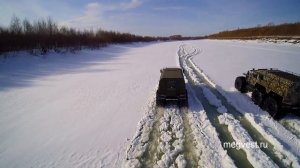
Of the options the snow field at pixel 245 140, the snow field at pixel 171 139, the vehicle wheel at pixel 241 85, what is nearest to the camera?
the snow field at pixel 245 140

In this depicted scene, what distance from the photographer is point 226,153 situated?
6.18 m

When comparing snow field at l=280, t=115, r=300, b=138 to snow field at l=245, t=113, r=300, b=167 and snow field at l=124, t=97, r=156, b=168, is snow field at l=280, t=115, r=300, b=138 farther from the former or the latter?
snow field at l=124, t=97, r=156, b=168

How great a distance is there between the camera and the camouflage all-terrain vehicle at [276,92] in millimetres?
8148

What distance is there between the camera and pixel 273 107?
342 inches

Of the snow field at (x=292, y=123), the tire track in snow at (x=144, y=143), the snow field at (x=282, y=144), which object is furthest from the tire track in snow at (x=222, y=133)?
the snow field at (x=292, y=123)

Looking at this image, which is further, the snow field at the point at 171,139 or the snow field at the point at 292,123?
the snow field at the point at 292,123

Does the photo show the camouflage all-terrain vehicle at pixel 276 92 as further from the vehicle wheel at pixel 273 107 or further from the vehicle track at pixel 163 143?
the vehicle track at pixel 163 143

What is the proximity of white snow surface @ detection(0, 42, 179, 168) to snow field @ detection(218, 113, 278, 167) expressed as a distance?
333 cm

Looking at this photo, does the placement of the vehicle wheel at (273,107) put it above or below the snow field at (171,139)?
above

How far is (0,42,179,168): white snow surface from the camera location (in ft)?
21.8

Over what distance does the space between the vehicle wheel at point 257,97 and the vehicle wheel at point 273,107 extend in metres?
0.58

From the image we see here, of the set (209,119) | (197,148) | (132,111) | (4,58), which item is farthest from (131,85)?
(4,58)

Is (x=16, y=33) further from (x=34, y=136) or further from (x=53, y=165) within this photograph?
(x=53, y=165)

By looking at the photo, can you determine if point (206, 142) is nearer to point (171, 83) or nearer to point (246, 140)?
point (246, 140)
